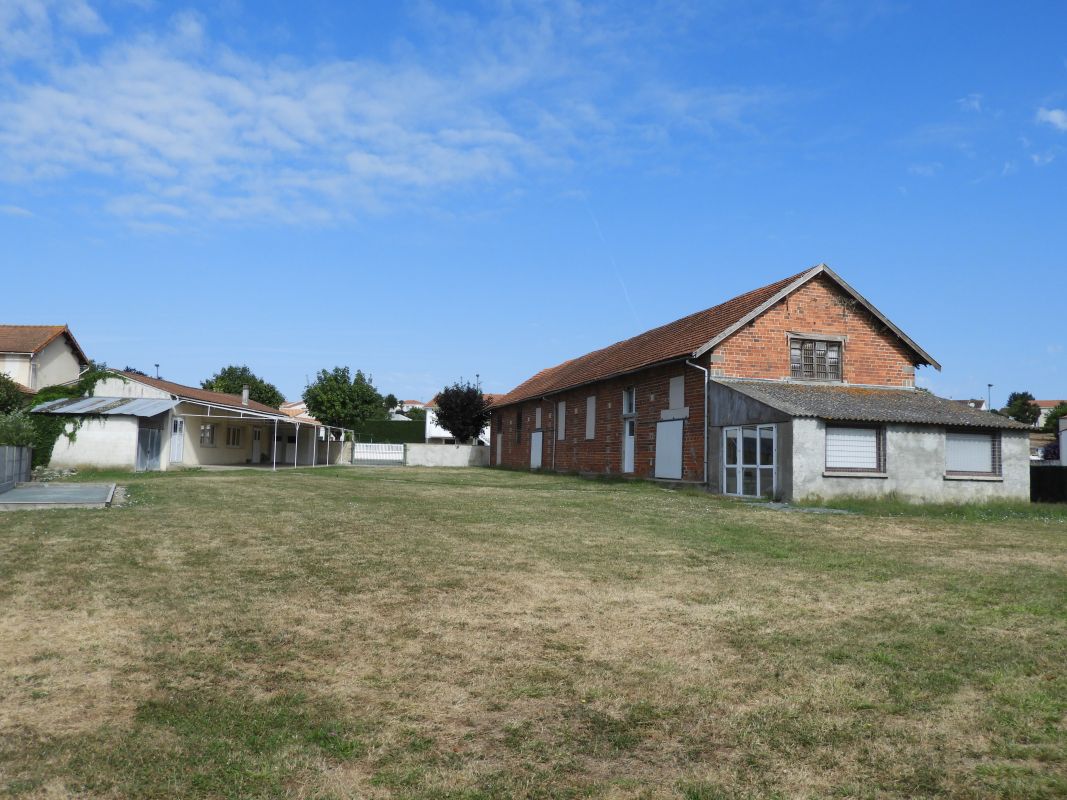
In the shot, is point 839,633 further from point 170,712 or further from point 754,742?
point 170,712

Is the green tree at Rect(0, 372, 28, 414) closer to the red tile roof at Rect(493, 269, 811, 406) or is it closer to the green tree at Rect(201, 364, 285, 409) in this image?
the red tile roof at Rect(493, 269, 811, 406)

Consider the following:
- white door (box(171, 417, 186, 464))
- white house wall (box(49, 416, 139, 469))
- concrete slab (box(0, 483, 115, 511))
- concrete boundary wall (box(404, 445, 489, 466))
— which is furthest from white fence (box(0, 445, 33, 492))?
concrete boundary wall (box(404, 445, 489, 466))

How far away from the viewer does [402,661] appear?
5625mm

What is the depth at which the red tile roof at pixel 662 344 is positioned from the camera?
83.6ft

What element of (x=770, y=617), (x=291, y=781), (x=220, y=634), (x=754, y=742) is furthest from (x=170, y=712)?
(x=770, y=617)

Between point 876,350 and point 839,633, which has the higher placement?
point 876,350

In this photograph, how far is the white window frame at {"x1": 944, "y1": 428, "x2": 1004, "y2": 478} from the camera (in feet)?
70.2

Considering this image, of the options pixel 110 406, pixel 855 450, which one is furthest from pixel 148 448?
pixel 855 450

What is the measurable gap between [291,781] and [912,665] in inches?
163

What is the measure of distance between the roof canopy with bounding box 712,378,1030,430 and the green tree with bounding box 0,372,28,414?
98.2 feet

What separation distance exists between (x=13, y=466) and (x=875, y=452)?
74.6 ft

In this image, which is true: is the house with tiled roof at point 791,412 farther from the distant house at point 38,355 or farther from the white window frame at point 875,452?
the distant house at point 38,355

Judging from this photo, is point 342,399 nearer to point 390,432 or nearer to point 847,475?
point 390,432

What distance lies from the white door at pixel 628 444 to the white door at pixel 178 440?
759 inches
